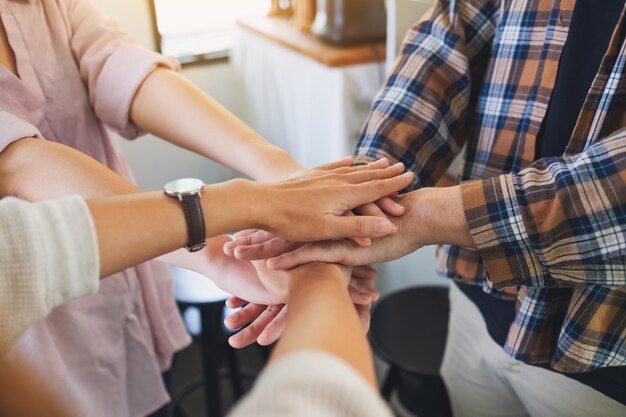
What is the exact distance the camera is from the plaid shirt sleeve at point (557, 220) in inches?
29.4

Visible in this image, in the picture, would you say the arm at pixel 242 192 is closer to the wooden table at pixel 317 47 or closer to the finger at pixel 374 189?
the finger at pixel 374 189

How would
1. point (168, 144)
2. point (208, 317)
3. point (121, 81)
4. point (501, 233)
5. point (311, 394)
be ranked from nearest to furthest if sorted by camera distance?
1. point (311, 394)
2. point (501, 233)
3. point (121, 81)
4. point (208, 317)
5. point (168, 144)

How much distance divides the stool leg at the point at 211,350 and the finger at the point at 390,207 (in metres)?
0.86

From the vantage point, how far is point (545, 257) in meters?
0.80

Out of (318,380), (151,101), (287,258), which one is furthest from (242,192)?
(318,380)

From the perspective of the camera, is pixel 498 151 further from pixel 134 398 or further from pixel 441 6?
pixel 134 398

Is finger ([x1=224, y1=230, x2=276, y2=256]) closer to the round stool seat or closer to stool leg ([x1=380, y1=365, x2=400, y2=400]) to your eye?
the round stool seat

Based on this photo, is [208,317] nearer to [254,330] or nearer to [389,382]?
[389,382]

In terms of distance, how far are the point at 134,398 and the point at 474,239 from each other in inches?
29.6

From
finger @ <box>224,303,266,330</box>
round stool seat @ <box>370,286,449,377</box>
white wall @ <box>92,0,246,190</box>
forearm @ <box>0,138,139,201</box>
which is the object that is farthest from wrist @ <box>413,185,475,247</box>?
white wall @ <box>92,0,246,190</box>

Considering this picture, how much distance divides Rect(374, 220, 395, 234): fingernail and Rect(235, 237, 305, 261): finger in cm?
14

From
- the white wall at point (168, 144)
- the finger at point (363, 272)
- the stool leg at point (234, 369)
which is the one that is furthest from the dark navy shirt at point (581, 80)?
the white wall at point (168, 144)

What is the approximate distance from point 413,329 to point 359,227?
0.94 metres

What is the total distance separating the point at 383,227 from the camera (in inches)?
35.0
